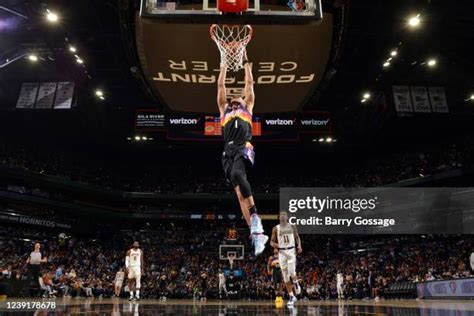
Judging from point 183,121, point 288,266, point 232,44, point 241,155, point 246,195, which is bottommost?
point 288,266

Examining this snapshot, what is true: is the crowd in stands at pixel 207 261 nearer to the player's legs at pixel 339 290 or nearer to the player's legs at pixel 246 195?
the player's legs at pixel 339 290

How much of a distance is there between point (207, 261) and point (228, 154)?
1053 inches

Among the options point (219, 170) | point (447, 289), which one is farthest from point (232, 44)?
point (219, 170)

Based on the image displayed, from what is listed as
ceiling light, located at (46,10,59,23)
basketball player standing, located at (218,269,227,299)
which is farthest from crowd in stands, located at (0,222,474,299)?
ceiling light, located at (46,10,59,23)

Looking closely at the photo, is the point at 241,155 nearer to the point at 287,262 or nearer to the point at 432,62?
the point at 287,262

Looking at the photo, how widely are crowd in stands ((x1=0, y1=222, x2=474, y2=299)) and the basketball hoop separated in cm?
1528

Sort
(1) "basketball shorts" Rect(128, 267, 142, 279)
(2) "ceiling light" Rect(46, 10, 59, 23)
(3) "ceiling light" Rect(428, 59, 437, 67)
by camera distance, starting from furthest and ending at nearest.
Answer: (3) "ceiling light" Rect(428, 59, 437, 67) → (2) "ceiling light" Rect(46, 10, 59, 23) → (1) "basketball shorts" Rect(128, 267, 142, 279)

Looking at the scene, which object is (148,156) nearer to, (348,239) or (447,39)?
(348,239)

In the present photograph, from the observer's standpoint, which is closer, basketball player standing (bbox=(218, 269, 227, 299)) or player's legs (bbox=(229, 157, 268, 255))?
player's legs (bbox=(229, 157, 268, 255))

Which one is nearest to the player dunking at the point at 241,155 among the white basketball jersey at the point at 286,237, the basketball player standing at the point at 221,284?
the white basketball jersey at the point at 286,237

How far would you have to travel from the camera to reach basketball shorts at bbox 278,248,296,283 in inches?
416

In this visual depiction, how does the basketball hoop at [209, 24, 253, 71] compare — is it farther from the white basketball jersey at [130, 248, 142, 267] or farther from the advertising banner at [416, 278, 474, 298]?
Result: the advertising banner at [416, 278, 474, 298]

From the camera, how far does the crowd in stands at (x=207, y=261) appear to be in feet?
81.9

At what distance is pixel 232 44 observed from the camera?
9719mm
